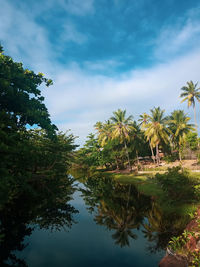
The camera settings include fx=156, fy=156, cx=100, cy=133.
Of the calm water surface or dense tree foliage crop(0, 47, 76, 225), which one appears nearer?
the calm water surface

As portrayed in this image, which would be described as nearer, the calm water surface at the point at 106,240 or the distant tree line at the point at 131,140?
the calm water surface at the point at 106,240

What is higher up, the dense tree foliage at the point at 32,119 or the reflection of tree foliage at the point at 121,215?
the dense tree foliage at the point at 32,119

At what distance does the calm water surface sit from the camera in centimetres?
827

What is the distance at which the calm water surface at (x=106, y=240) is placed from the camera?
827 cm

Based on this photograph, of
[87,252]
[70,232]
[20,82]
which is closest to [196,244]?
[87,252]

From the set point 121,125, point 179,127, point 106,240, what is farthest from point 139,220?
point 179,127

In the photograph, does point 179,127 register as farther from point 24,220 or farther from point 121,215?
point 24,220

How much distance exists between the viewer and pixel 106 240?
1018 centimetres

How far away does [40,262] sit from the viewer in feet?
27.2

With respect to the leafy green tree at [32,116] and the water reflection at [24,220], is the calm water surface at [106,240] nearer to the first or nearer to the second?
the water reflection at [24,220]

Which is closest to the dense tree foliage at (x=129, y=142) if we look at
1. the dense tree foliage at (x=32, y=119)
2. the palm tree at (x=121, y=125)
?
the palm tree at (x=121, y=125)

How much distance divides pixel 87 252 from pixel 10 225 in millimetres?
6668

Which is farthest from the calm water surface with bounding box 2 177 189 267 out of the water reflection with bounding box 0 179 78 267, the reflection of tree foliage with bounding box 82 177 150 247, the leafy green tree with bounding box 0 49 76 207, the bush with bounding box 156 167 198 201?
the leafy green tree with bounding box 0 49 76 207

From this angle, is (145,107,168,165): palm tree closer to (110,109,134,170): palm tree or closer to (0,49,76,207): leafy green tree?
(110,109,134,170): palm tree
